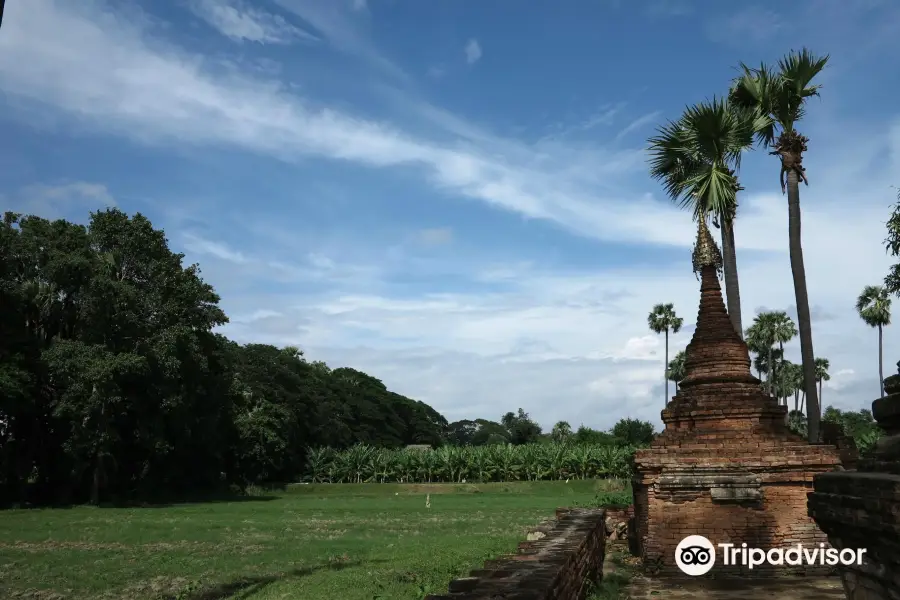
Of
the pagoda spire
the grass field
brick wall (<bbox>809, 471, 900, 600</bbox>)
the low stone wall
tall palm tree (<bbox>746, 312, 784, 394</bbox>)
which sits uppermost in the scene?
tall palm tree (<bbox>746, 312, 784, 394</bbox>)

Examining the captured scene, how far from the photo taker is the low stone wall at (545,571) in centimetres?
538

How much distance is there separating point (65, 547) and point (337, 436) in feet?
125

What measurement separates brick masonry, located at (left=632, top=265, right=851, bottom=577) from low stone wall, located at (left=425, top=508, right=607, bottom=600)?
3.20 feet

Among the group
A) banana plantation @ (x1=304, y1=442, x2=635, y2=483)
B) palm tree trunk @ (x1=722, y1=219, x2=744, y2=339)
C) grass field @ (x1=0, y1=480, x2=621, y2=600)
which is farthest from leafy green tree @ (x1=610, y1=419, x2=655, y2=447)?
palm tree trunk @ (x1=722, y1=219, x2=744, y2=339)

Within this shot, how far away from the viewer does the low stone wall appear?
538cm

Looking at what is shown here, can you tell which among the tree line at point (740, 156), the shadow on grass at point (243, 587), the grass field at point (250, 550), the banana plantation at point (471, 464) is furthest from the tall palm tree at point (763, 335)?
the shadow on grass at point (243, 587)

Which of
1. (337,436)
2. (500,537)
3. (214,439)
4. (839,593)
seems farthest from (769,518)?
(337,436)

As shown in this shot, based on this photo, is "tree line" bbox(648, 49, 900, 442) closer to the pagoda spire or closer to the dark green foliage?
the pagoda spire

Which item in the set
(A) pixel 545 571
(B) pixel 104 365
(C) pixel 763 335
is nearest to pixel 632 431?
(C) pixel 763 335

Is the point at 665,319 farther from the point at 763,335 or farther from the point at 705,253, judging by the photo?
the point at 705,253

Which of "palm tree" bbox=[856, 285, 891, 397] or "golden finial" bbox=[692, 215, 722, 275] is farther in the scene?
"palm tree" bbox=[856, 285, 891, 397]

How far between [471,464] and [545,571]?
39781 mm

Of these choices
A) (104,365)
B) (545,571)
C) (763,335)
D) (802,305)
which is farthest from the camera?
(763,335)

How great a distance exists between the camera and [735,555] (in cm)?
972
